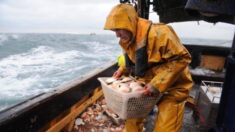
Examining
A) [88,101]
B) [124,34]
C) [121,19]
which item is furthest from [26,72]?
[121,19]

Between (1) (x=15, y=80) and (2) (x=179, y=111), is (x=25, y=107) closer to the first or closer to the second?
(2) (x=179, y=111)

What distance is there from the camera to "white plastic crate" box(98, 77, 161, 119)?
183 centimetres

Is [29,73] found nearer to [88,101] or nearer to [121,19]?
[88,101]

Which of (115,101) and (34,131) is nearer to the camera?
(115,101)

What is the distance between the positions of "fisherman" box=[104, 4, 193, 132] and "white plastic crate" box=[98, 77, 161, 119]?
0.13m

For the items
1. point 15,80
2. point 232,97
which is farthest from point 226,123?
point 15,80

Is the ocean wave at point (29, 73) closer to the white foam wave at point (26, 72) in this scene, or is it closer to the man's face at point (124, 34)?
the white foam wave at point (26, 72)

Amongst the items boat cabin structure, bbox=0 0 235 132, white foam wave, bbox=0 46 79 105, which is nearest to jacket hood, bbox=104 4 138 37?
boat cabin structure, bbox=0 0 235 132

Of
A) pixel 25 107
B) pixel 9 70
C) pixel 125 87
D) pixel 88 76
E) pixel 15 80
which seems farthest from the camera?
pixel 9 70

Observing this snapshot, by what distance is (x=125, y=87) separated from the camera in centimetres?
196

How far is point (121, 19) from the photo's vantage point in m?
1.74

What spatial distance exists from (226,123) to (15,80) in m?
13.1

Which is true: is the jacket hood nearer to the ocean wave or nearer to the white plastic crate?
the white plastic crate

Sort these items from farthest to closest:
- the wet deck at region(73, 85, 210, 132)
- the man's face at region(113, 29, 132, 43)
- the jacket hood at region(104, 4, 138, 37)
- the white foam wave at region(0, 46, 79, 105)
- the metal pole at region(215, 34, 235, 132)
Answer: the white foam wave at region(0, 46, 79, 105) < the wet deck at region(73, 85, 210, 132) < the metal pole at region(215, 34, 235, 132) < the man's face at region(113, 29, 132, 43) < the jacket hood at region(104, 4, 138, 37)
